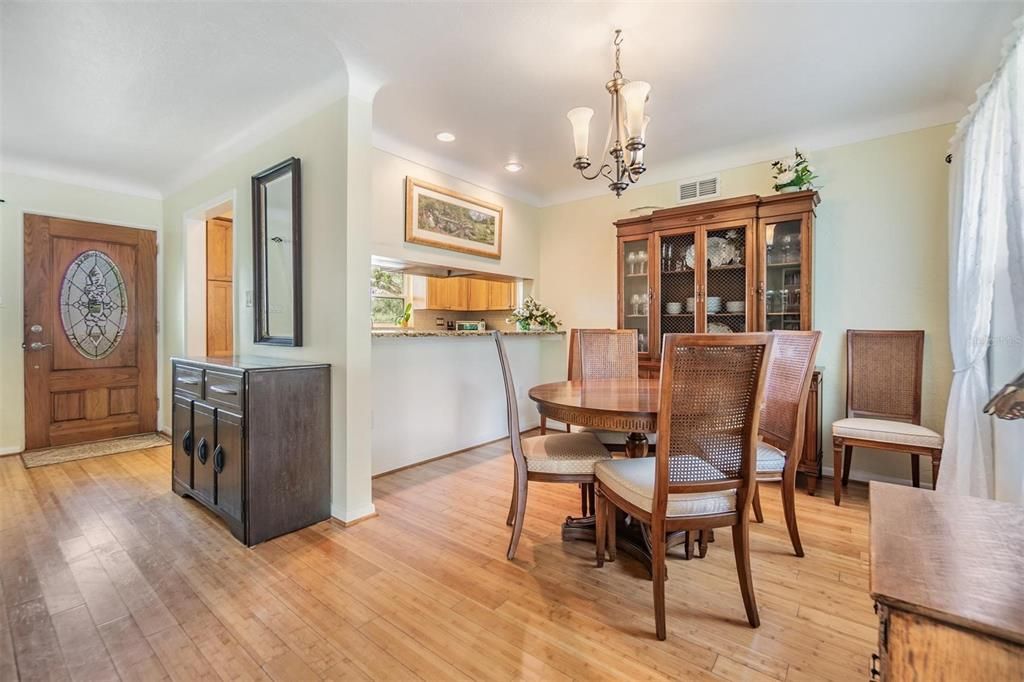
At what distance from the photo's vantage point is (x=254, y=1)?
6.26 ft

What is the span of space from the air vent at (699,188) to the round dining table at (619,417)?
209 cm

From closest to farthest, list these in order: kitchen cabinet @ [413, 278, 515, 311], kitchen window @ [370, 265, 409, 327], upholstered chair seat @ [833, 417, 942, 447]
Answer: upholstered chair seat @ [833, 417, 942, 447] → kitchen window @ [370, 265, 409, 327] → kitchen cabinet @ [413, 278, 515, 311]

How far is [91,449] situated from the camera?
3.79 m

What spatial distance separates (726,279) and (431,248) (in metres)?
2.38

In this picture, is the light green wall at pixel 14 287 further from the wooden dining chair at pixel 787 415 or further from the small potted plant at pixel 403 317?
the wooden dining chair at pixel 787 415

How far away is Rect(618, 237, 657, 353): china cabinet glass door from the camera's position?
3.77 m

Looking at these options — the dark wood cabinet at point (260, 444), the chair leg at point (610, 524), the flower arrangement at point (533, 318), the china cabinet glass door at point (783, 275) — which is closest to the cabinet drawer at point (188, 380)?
the dark wood cabinet at point (260, 444)

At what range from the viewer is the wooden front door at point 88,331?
374cm

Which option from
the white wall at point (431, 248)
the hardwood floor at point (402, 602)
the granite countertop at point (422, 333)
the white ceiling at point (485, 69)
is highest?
the white ceiling at point (485, 69)

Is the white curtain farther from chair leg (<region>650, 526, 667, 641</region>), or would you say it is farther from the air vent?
chair leg (<region>650, 526, 667, 641</region>)

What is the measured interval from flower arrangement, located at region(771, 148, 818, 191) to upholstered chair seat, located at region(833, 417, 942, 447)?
1.67 metres

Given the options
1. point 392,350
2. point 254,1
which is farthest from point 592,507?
point 254,1

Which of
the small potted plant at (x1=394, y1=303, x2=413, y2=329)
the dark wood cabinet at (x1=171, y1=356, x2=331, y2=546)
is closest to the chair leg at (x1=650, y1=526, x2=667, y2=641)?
the dark wood cabinet at (x1=171, y1=356, x2=331, y2=546)

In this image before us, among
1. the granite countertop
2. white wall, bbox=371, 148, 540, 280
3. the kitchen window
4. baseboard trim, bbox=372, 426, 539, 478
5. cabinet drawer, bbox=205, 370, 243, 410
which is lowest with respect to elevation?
baseboard trim, bbox=372, 426, 539, 478
